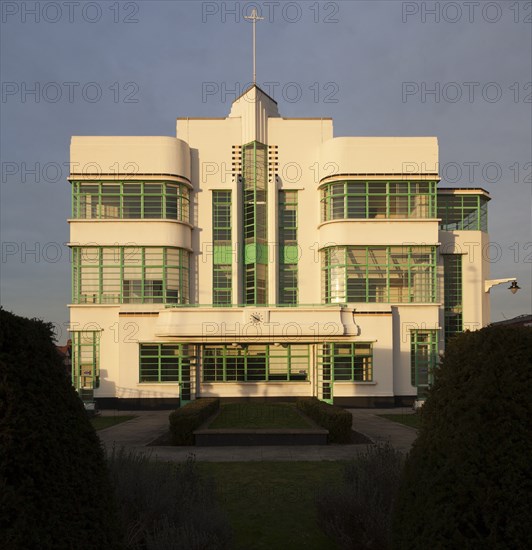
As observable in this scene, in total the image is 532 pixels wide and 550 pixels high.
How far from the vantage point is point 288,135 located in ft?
98.8

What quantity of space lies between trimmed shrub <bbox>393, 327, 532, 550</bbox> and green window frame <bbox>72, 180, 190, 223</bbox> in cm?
2520

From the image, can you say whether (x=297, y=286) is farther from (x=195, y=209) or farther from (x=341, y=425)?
(x=341, y=425)

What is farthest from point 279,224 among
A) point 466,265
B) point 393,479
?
point 393,479

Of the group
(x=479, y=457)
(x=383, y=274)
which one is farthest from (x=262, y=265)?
(x=479, y=457)

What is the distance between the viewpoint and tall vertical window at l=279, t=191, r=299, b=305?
2973 centimetres

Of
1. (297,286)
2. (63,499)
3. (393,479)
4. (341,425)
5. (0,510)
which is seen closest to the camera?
(0,510)

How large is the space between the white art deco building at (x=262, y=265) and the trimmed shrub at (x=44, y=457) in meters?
21.9

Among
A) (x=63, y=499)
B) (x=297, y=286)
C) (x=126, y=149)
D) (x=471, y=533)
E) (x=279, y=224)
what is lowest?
(x=471, y=533)

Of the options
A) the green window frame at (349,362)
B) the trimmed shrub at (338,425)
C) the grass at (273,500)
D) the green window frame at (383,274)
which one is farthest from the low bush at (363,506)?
the green window frame at (383,274)

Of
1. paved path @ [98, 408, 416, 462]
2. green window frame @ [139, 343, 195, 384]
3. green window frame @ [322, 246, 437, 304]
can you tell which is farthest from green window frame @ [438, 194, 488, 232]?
green window frame @ [139, 343, 195, 384]

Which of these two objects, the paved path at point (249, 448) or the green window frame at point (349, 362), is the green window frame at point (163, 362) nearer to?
the paved path at point (249, 448)

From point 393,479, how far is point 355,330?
19.3 metres

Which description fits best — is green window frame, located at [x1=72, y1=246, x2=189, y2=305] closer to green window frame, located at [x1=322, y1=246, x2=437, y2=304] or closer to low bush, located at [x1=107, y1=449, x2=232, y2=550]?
green window frame, located at [x1=322, y1=246, x2=437, y2=304]

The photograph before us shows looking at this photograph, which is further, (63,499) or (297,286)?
(297,286)
